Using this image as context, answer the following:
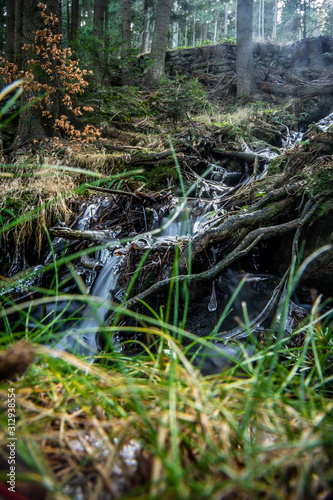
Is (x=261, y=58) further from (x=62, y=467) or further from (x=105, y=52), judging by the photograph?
(x=62, y=467)

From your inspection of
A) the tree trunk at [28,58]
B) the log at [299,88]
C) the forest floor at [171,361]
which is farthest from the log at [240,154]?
the log at [299,88]

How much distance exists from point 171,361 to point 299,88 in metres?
11.0

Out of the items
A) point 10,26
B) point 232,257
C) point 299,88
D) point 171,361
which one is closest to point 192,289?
point 232,257

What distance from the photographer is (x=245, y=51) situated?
9.85 m

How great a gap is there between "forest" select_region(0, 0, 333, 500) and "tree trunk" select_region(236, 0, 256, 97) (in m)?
0.05

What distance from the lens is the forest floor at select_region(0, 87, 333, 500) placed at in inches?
22.9

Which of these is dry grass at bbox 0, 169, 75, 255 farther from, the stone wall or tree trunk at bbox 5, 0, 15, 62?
the stone wall

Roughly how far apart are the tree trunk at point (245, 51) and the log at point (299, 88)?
1.91ft

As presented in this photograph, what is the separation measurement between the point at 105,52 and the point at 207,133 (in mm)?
2870

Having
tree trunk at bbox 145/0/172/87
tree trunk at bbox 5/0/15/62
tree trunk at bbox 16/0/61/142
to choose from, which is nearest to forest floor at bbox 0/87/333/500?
tree trunk at bbox 16/0/61/142

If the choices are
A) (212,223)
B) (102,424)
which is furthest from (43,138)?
(102,424)

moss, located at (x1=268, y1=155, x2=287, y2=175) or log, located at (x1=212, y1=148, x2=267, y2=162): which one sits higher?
log, located at (x1=212, y1=148, x2=267, y2=162)

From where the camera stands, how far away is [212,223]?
3.06 meters

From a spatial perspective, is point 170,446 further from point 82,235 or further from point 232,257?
point 82,235
